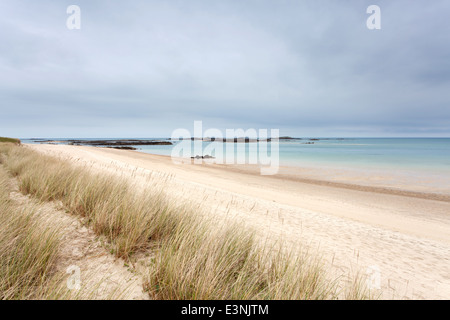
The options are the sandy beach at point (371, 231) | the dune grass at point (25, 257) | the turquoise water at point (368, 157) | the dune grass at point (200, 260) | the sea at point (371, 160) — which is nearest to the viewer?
the dune grass at point (25, 257)

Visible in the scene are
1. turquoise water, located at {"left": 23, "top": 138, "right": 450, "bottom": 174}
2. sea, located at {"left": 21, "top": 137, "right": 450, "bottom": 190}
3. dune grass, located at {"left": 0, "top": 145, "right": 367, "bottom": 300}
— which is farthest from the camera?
turquoise water, located at {"left": 23, "top": 138, "right": 450, "bottom": 174}

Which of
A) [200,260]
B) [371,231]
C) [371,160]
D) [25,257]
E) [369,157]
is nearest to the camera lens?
[25,257]

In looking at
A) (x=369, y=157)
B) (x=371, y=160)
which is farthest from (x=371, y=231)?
(x=369, y=157)

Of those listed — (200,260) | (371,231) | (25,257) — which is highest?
(25,257)

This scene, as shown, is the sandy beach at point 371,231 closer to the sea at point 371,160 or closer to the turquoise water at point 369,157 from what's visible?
the sea at point 371,160

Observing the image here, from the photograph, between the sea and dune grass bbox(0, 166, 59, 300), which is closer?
dune grass bbox(0, 166, 59, 300)

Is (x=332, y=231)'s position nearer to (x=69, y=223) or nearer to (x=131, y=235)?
(x=131, y=235)

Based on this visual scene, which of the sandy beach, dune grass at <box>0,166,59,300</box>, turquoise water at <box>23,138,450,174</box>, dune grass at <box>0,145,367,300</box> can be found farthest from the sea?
dune grass at <box>0,166,59,300</box>

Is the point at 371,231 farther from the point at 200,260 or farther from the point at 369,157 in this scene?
the point at 369,157

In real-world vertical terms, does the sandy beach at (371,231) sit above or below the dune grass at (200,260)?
below

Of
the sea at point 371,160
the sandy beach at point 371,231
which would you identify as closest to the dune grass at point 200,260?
the sandy beach at point 371,231

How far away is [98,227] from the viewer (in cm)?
376

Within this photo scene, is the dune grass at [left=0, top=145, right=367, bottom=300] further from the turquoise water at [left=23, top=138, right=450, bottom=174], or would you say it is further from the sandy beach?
the turquoise water at [left=23, top=138, right=450, bottom=174]
